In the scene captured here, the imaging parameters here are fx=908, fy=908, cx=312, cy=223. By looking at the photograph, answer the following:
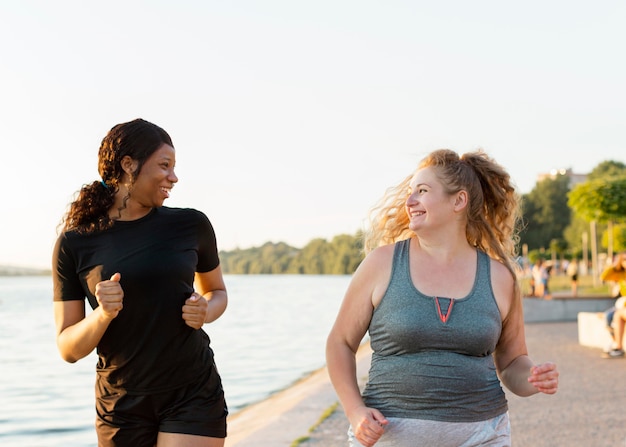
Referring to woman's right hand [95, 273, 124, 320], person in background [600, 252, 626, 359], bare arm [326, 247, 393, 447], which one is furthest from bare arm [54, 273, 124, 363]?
person in background [600, 252, 626, 359]

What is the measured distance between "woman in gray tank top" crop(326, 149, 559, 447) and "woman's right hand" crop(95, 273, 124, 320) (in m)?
0.78

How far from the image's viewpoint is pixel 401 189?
3.67 m

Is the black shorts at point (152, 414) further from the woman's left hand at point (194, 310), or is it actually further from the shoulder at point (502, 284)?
the shoulder at point (502, 284)

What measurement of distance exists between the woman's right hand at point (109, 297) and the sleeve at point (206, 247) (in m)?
0.56

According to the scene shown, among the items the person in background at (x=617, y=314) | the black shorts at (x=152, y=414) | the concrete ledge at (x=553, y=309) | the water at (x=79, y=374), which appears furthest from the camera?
the concrete ledge at (x=553, y=309)

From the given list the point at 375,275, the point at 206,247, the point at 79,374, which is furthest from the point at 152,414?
the point at 79,374

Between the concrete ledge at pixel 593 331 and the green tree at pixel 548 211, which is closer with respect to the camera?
the concrete ledge at pixel 593 331

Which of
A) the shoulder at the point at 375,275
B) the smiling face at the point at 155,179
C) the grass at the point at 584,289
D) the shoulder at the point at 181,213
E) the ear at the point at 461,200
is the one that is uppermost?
the smiling face at the point at 155,179

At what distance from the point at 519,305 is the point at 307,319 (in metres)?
36.6

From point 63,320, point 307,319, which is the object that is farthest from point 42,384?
point 307,319

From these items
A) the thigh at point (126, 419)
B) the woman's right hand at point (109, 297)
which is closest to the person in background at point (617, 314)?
the thigh at point (126, 419)

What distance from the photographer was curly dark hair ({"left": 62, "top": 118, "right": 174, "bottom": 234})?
3.54m

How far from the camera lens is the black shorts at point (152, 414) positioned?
3492 mm

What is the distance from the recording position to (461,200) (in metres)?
3.45
